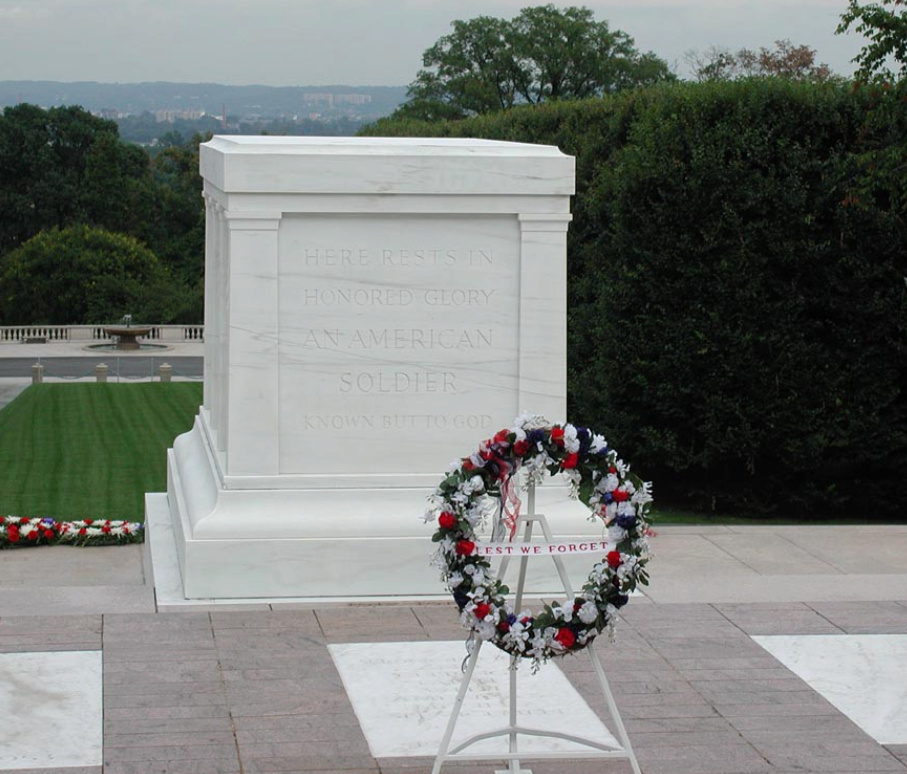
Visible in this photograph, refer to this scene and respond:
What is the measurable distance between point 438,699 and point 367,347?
8.16ft

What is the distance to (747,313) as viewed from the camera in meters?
14.4

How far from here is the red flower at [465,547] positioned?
529 centimetres

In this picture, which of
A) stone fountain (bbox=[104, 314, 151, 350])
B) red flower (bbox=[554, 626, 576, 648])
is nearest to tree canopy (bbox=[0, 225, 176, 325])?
stone fountain (bbox=[104, 314, 151, 350])

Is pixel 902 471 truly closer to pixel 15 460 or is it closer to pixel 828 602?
pixel 828 602

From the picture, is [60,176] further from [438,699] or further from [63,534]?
[438,699]

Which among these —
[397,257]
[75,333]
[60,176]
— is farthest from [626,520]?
[60,176]

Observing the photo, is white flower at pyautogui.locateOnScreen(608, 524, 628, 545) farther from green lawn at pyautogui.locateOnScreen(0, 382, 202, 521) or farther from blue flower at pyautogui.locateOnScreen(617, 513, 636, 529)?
green lawn at pyautogui.locateOnScreen(0, 382, 202, 521)

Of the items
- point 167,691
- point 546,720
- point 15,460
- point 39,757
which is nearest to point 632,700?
point 546,720

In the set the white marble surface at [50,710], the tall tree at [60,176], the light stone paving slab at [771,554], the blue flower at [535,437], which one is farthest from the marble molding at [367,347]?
the tall tree at [60,176]

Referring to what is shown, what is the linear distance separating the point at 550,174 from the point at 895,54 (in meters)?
7.90

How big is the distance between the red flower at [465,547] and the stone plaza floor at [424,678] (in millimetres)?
974

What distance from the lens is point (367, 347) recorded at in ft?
27.4

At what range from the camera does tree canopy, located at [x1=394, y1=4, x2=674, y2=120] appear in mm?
66625

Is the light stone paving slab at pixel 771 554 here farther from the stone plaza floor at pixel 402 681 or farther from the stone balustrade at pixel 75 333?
the stone balustrade at pixel 75 333
